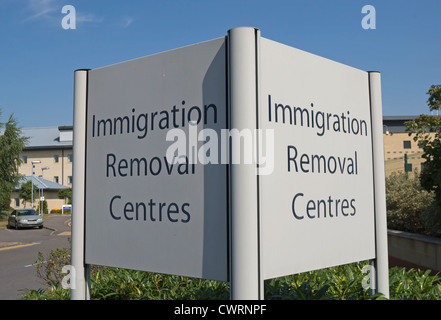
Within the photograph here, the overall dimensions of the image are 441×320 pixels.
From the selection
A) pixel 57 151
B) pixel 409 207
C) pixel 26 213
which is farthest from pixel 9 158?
pixel 409 207

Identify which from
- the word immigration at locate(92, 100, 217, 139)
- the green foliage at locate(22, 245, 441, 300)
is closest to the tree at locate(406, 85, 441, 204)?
the green foliage at locate(22, 245, 441, 300)

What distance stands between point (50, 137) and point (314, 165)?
3061 inches

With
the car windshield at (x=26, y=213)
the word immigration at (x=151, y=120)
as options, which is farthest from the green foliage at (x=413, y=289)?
the car windshield at (x=26, y=213)

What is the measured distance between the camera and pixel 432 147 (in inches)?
464

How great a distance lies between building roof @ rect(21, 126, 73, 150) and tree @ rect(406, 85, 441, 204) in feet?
205

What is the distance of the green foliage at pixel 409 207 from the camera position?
1424 cm

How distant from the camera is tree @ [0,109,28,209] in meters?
41.9

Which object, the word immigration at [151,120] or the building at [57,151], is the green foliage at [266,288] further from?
the building at [57,151]

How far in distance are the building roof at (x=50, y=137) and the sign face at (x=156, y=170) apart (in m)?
68.4
